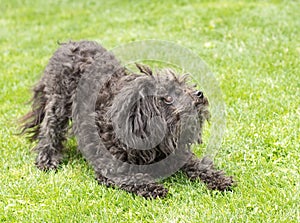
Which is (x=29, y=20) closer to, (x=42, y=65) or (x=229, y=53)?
(x=42, y=65)

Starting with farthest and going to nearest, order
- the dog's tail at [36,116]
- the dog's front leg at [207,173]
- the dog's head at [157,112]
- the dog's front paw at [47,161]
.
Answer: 1. the dog's tail at [36,116]
2. the dog's front paw at [47,161]
3. the dog's front leg at [207,173]
4. the dog's head at [157,112]

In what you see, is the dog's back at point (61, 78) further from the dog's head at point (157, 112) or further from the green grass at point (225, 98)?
the dog's head at point (157, 112)

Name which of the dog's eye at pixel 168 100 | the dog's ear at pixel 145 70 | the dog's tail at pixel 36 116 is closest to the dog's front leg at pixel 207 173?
the dog's eye at pixel 168 100

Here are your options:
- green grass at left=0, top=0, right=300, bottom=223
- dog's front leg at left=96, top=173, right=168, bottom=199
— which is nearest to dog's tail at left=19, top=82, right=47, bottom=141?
green grass at left=0, top=0, right=300, bottom=223

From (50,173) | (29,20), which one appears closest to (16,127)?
(50,173)

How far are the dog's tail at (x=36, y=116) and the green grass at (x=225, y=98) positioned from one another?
0.15 meters

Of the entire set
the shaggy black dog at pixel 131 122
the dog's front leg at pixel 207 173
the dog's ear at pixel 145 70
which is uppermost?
the dog's ear at pixel 145 70

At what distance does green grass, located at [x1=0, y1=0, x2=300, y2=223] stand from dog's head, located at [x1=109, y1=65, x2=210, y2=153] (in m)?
0.47

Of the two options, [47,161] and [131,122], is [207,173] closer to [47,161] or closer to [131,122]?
[131,122]

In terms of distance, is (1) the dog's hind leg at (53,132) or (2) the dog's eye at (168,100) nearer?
(2) the dog's eye at (168,100)

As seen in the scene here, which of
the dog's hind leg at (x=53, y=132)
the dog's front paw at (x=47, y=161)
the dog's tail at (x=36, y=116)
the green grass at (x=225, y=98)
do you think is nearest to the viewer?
the green grass at (x=225, y=98)

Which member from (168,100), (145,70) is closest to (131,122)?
(168,100)

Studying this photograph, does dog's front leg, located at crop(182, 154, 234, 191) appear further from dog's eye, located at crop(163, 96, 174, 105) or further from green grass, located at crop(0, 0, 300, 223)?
dog's eye, located at crop(163, 96, 174, 105)

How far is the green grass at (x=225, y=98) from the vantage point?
4.29 metres
